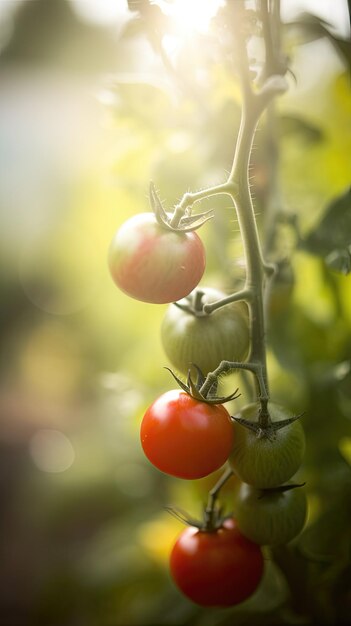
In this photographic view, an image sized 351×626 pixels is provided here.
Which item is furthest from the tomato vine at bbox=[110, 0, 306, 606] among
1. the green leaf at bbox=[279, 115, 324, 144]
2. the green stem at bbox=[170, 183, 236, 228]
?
the green leaf at bbox=[279, 115, 324, 144]

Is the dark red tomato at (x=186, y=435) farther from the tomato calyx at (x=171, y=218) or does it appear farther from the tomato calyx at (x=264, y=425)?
the tomato calyx at (x=171, y=218)

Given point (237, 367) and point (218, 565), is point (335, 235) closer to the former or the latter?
point (237, 367)

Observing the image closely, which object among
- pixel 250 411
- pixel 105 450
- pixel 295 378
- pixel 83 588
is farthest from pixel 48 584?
pixel 250 411

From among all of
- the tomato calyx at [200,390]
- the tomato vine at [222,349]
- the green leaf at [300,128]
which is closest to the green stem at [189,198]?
the tomato vine at [222,349]

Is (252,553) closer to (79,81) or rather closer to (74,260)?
(74,260)

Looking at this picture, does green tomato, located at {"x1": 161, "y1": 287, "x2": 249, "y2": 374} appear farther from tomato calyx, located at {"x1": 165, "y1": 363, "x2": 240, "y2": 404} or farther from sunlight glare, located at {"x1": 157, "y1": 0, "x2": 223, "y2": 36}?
sunlight glare, located at {"x1": 157, "y1": 0, "x2": 223, "y2": 36}

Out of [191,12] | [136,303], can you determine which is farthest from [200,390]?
[136,303]
